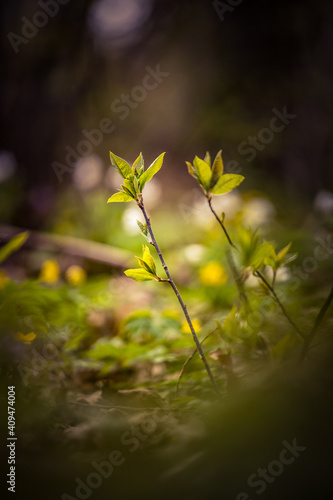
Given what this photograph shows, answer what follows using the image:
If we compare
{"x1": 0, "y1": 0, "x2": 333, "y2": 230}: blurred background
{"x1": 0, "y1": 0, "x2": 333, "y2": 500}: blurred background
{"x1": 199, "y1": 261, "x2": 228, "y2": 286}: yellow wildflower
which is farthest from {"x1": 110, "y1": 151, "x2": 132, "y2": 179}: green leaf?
{"x1": 0, "y1": 0, "x2": 333, "y2": 230}: blurred background

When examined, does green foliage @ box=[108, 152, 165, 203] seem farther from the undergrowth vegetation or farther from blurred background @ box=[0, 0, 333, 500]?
blurred background @ box=[0, 0, 333, 500]

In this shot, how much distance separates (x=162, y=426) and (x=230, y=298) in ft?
3.54

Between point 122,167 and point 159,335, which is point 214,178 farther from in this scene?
point 159,335

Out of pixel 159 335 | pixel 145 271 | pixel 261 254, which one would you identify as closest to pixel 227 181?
pixel 261 254

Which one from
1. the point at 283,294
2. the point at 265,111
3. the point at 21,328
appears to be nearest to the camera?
the point at 21,328

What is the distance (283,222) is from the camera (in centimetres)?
321

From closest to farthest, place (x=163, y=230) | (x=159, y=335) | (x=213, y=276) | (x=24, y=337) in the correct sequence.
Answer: (x=24, y=337) → (x=159, y=335) → (x=213, y=276) → (x=163, y=230)

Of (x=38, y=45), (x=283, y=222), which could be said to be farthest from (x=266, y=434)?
(x=38, y=45)

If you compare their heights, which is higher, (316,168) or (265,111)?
(265,111)

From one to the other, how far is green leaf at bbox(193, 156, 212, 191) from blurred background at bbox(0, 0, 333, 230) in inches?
121

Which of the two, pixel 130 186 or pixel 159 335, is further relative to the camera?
pixel 159 335

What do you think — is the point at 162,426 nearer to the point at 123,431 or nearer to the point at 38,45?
the point at 123,431

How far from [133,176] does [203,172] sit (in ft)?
0.58

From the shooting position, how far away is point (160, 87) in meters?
4.65
